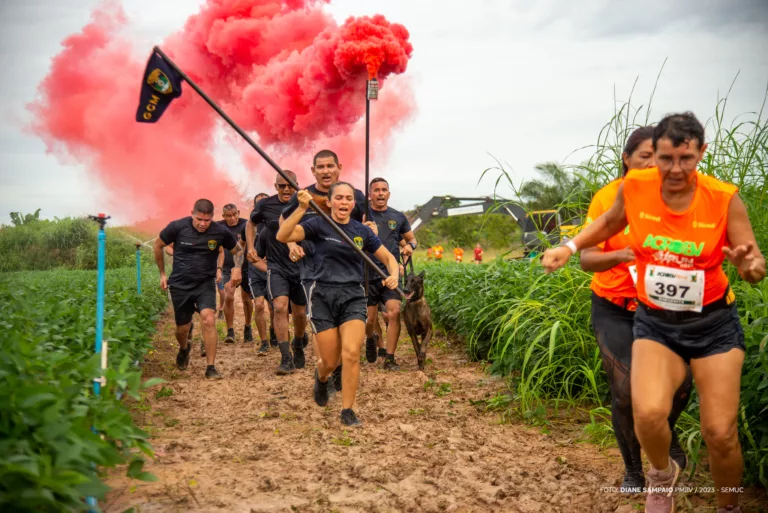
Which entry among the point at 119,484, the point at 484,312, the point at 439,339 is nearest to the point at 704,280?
the point at 119,484

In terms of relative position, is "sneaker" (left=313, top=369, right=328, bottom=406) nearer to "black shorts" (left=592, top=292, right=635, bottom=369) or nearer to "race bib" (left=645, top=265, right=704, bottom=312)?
"black shorts" (left=592, top=292, right=635, bottom=369)

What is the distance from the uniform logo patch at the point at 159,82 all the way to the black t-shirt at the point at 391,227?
398cm

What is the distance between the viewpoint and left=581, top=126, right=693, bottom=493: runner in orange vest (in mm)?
4117

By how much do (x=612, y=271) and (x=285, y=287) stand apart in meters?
5.40

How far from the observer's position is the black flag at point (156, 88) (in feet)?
18.2

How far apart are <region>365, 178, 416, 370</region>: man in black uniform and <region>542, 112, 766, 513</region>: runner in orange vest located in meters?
5.49

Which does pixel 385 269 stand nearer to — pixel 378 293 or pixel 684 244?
pixel 378 293

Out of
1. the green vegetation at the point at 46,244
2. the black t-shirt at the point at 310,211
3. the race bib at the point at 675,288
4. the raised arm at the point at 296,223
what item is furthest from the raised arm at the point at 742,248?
the green vegetation at the point at 46,244

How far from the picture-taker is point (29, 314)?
443 centimetres

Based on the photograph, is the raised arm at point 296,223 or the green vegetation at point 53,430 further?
the raised arm at point 296,223

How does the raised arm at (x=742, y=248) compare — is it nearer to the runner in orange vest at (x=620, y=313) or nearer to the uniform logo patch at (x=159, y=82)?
the runner in orange vest at (x=620, y=313)

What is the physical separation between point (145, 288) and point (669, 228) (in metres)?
13.5

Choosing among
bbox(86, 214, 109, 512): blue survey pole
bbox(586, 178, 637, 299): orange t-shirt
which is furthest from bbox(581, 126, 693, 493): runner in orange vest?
bbox(86, 214, 109, 512): blue survey pole

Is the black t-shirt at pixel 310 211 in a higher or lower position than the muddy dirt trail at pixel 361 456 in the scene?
higher
